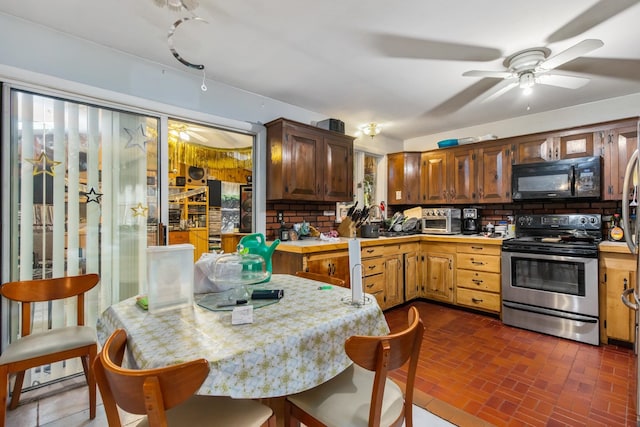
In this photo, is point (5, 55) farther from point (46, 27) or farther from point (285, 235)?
point (285, 235)

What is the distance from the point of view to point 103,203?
2.31m

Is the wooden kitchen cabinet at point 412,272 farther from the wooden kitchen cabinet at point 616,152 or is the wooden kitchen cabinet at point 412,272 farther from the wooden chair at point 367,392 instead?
the wooden chair at point 367,392

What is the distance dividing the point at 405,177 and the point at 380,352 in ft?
12.9

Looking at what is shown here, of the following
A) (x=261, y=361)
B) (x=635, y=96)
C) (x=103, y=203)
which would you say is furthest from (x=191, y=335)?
(x=635, y=96)

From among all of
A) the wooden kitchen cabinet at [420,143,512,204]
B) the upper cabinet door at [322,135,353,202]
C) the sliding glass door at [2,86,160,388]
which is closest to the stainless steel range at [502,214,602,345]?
the wooden kitchen cabinet at [420,143,512,204]

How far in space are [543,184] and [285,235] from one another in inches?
117

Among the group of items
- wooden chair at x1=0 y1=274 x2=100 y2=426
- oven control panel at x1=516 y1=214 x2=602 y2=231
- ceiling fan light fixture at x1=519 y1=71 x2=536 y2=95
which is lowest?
wooden chair at x1=0 y1=274 x2=100 y2=426

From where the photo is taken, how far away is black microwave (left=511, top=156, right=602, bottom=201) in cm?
314

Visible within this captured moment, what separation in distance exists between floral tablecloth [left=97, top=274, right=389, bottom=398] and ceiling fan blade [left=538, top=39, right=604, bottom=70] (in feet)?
6.52

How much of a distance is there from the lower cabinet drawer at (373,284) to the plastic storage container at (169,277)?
232 centimetres

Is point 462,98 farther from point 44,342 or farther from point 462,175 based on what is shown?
point 44,342

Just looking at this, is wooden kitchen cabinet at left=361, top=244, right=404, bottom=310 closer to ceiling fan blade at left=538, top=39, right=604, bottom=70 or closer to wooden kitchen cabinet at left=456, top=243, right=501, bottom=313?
wooden kitchen cabinet at left=456, top=243, right=501, bottom=313

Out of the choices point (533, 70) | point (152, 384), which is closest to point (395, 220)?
point (533, 70)

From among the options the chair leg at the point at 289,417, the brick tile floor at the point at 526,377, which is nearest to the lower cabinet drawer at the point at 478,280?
the brick tile floor at the point at 526,377
